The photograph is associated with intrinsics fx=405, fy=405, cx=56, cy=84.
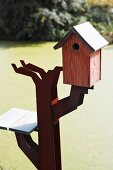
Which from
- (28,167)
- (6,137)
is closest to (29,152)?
(28,167)

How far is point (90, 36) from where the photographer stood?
222 centimetres

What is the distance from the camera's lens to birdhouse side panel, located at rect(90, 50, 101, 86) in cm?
220

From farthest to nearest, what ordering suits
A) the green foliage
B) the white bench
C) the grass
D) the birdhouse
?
the grass < the green foliage < the white bench < the birdhouse

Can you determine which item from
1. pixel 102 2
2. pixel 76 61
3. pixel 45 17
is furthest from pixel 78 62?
pixel 102 2

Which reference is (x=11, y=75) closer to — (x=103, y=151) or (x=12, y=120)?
(x=103, y=151)

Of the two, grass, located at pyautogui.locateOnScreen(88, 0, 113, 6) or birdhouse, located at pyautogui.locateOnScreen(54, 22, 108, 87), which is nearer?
birdhouse, located at pyautogui.locateOnScreen(54, 22, 108, 87)

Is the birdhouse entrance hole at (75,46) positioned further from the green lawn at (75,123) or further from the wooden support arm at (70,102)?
the green lawn at (75,123)

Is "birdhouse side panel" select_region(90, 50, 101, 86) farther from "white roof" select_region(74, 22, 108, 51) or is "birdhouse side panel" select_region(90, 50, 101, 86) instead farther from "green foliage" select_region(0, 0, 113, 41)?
"green foliage" select_region(0, 0, 113, 41)

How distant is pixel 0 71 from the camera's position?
5.87m

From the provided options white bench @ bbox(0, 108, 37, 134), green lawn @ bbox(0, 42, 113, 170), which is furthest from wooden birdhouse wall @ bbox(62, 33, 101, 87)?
green lawn @ bbox(0, 42, 113, 170)

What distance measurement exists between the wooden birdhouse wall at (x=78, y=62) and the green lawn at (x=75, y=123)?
1.25 meters

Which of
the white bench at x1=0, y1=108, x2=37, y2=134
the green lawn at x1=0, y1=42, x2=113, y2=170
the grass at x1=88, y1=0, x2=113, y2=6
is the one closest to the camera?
the white bench at x1=0, y1=108, x2=37, y2=134

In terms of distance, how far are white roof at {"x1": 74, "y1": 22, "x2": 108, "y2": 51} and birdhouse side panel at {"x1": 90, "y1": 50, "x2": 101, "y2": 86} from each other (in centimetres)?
6

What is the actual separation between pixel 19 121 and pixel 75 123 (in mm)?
1641
